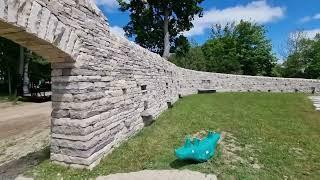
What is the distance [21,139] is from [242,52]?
1403 inches

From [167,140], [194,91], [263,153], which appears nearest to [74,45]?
[167,140]

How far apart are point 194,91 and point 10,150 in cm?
1520

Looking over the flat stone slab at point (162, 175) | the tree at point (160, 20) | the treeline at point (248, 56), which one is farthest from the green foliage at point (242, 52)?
the flat stone slab at point (162, 175)

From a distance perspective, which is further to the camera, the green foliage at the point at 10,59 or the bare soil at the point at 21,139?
the green foliage at the point at 10,59

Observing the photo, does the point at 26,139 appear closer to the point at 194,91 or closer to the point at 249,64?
the point at 194,91

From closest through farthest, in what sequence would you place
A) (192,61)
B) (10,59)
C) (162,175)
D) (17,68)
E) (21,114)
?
(162,175) < (21,114) < (10,59) < (17,68) < (192,61)

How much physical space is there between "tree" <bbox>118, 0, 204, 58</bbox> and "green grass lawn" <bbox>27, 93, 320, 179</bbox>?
18.4 metres

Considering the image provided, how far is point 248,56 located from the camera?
39.6 m

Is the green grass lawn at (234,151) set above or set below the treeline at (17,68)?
below

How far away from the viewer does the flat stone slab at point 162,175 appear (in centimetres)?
476

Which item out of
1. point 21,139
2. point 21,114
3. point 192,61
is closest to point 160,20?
point 192,61

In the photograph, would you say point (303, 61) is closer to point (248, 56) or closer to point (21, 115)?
point (248, 56)

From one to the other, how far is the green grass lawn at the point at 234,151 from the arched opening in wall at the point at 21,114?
0.99 m

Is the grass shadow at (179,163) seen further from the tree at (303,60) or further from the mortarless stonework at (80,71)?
the tree at (303,60)
